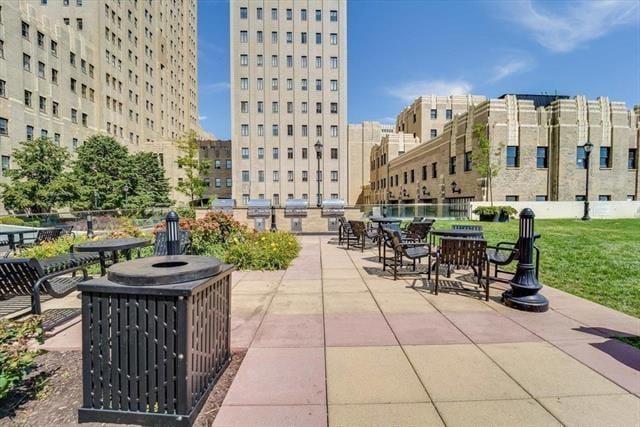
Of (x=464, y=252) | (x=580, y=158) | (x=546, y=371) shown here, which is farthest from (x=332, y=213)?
(x=580, y=158)

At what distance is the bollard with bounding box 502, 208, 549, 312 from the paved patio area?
0.24m

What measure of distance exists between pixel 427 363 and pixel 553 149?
3391 cm

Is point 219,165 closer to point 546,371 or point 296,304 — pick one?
point 296,304

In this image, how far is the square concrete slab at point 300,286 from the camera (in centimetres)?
585

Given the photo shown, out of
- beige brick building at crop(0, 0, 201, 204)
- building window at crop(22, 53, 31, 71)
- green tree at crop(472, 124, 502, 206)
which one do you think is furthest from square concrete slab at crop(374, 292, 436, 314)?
building window at crop(22, 53, 31, 71)

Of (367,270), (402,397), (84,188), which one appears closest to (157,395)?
(402,397)

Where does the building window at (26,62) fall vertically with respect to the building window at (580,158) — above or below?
above

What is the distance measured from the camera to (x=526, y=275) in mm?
4840

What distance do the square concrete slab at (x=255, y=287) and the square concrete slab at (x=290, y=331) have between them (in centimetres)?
134

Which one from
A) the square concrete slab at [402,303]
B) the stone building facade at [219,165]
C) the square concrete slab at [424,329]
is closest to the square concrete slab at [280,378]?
the square concrete slab at [424,329]

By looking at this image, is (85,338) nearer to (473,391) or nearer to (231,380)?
(231,380)

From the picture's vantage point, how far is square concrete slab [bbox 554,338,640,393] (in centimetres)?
286

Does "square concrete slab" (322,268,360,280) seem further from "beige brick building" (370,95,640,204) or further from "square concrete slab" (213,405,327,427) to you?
"beige brick building" (370,95,640,204)

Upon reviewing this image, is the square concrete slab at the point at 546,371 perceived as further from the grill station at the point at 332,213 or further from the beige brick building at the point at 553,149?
the beige brick building at the point at 553,149
